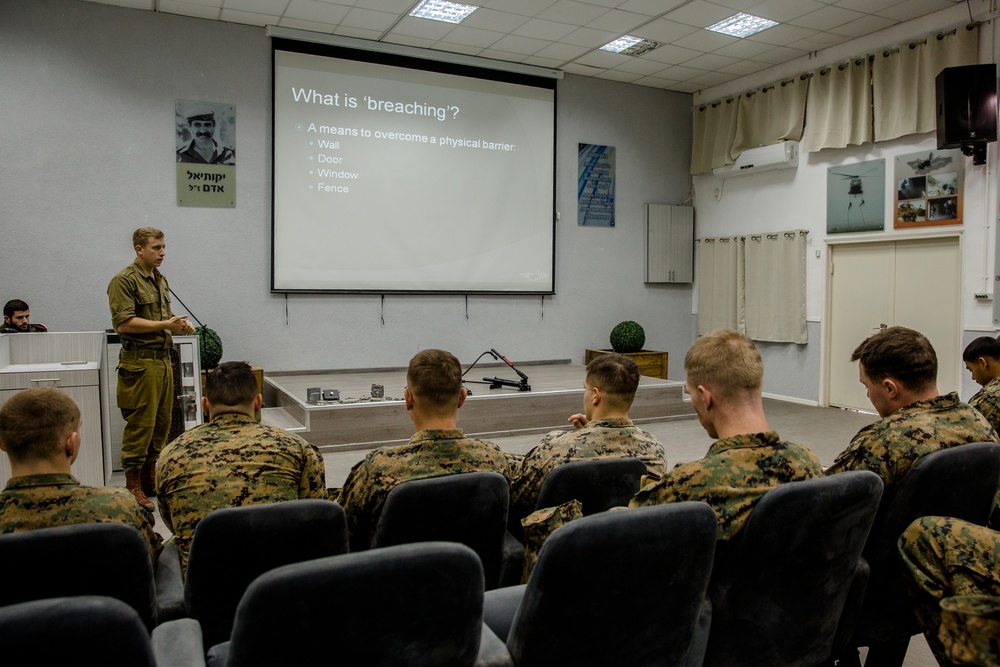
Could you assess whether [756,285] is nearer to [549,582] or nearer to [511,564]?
[511,564]

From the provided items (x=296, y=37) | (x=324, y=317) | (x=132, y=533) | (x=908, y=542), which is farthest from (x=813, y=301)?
(x=132, y=533)

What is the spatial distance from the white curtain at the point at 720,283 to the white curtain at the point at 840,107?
1.46 meters

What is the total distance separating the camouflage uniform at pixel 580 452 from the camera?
225 cm

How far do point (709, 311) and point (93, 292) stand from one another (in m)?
6.65

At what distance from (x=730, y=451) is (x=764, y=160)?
22.7 feet

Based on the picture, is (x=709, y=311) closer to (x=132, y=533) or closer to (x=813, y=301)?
(x=813, y=301)

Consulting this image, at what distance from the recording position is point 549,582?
1.28 m

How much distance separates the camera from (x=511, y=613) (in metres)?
1.59

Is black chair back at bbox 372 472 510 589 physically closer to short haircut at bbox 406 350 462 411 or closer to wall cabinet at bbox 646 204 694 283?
short haircut at bbox 406 350 462 411

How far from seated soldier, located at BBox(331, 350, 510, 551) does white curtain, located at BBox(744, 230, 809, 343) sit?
6.34 meters

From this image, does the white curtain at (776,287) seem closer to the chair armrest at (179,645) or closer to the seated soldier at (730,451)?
the seated soldier at (730,451)

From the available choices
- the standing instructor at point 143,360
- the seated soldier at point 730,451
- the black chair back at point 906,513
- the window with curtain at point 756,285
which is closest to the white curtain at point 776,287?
the window with curtain at point 756,285

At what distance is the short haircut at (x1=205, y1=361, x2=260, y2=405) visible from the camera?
2.09m

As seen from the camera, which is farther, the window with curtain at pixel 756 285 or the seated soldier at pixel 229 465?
the window with curtain at pixel 756 285
